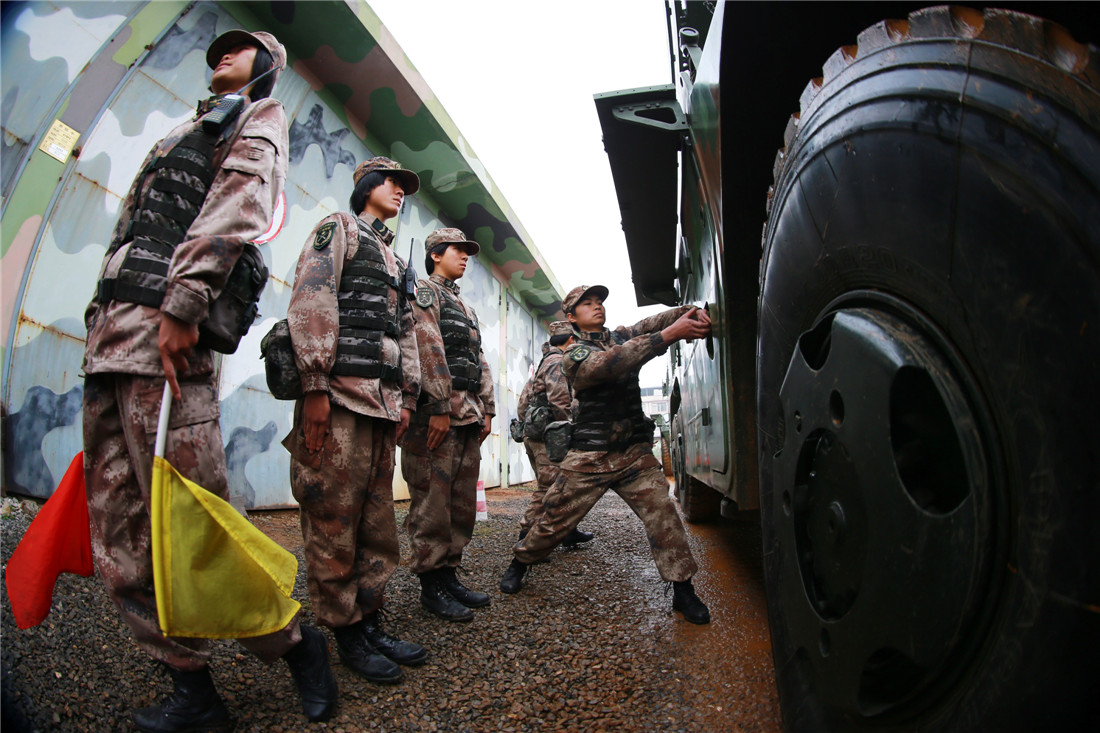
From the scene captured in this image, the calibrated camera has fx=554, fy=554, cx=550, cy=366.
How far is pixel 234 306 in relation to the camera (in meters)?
1.47

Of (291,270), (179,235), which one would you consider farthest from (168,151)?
(291,270)

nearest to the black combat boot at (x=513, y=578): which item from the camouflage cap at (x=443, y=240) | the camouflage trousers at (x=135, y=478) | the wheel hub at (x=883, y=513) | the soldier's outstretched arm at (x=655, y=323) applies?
the soldier's outstretched arm at (x=655, y=323)

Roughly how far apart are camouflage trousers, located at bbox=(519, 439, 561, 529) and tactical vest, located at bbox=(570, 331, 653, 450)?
38cm

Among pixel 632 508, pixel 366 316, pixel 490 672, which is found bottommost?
pixel 490 672

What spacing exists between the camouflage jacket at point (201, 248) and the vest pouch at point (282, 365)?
27cm

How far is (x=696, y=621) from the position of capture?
2.07m

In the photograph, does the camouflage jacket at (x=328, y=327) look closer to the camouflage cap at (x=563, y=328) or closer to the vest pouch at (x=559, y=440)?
the vest pouch at (x=559, y=440)

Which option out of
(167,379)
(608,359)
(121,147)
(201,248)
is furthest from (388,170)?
(121,147)

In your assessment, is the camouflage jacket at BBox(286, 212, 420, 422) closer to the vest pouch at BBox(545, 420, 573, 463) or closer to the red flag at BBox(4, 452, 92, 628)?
the red flag at BBox(4, 452, 92, 628)

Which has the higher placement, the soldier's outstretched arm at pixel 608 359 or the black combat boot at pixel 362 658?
the soldier's outstretched arm at pixel 608 359

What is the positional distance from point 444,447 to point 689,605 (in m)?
1.23

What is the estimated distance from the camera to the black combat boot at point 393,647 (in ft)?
5.70

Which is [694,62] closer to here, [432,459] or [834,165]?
[834,165]

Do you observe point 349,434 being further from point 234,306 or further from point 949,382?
point 949,382
